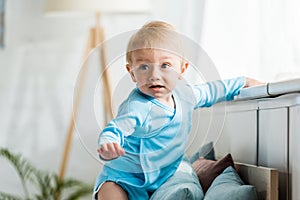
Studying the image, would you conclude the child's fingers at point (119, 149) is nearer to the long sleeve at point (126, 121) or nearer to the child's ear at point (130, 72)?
the long sleeve at point (126, 121)

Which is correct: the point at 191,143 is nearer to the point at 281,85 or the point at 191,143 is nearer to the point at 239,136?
the point at 281,85

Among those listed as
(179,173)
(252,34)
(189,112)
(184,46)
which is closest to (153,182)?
(179,173)

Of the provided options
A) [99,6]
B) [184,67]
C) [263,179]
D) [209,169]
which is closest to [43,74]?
[99,6]

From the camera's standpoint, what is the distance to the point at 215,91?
158cm

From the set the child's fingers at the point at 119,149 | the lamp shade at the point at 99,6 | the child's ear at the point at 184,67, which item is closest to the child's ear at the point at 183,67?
the child's ear at the point at 184,67

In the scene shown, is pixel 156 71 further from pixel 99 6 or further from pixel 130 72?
pixel 99 6

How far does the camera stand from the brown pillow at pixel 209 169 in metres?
1.66

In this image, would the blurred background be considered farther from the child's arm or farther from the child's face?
the child's face

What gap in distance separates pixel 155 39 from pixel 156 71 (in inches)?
2.8

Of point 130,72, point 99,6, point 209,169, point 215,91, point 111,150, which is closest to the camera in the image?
point 111,150

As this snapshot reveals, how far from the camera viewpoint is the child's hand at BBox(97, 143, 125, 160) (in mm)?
1327

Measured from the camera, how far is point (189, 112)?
4.80 feet

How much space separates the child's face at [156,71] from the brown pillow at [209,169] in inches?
13.1

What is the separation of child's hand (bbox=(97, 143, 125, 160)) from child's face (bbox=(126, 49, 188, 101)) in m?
0.15
